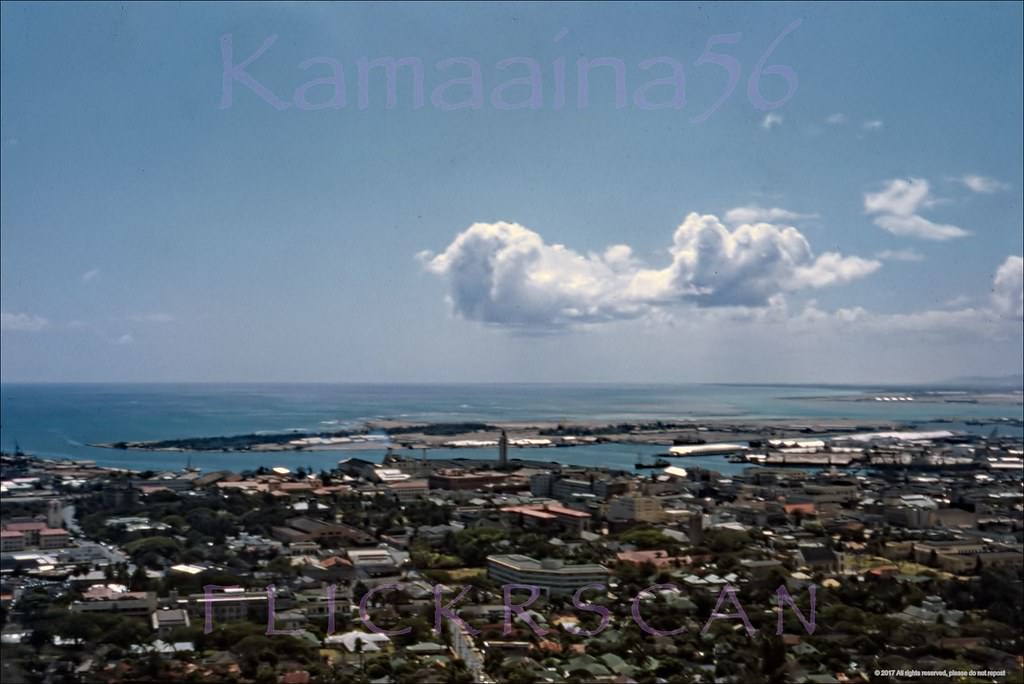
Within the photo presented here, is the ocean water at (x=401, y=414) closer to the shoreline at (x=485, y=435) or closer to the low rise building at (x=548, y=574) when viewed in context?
the shoreline at (x=485, y=435)

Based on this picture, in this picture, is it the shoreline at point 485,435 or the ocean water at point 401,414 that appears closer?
the ocean water at point 401,414

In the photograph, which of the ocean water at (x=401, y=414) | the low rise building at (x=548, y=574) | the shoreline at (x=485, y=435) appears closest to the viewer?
the low rise building at (x=548, y=574)

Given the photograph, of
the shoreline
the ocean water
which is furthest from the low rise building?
the shoreline

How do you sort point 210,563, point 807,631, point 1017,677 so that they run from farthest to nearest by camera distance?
1. point 210,563
2. point 807,631
3. point 1017,677

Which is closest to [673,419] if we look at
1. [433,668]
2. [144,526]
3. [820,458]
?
[820,458]

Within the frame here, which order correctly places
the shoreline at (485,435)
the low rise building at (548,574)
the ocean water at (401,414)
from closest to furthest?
the low rise building at (548,574), the ocean water at (401,414), the shoreline at (485,435)

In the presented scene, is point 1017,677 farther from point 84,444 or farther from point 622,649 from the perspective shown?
point 84,444

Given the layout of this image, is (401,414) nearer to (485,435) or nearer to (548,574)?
(485,435)

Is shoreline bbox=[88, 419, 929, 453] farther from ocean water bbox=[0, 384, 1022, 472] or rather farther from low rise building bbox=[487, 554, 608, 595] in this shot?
low rise building bbox=[487, 554, 608, 595]

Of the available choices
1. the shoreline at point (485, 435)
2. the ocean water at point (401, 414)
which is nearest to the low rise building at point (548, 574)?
the ocean water at point (401, 414)
